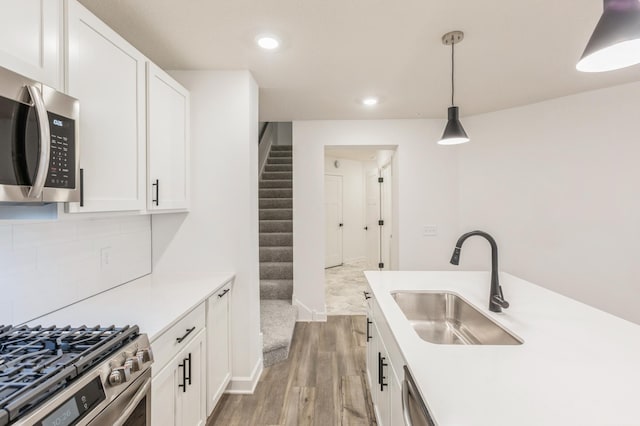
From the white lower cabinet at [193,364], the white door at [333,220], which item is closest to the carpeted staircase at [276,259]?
the white lower cabinet at [193,364]

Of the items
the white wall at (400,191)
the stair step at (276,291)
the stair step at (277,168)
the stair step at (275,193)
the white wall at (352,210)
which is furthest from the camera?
the white wall at (352,210)

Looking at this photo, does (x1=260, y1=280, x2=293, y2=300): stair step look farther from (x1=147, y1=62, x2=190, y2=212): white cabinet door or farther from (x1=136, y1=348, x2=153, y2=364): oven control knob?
(x1=136, y1=348, x2=153, y2=364): oven control knob

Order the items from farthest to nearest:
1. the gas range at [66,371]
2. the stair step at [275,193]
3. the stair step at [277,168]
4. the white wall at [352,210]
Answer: the white wall at [352,210] → the stair step at [277,168] → the stair step at [275,193] → the gas range at [66,371]

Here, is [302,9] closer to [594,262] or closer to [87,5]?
[87,5]

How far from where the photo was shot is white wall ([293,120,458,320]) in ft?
11.3

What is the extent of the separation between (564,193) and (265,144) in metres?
4.66

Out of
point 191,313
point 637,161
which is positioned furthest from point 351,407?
point 637,161

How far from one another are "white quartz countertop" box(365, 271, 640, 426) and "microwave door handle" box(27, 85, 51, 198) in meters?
1.34

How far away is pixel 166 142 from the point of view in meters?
1.85

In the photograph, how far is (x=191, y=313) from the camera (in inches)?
62.0

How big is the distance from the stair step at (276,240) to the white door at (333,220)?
85.9 inches

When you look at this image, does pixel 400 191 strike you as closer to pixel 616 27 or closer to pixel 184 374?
pixel 616 27

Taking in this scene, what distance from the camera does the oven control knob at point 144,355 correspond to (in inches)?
41.6

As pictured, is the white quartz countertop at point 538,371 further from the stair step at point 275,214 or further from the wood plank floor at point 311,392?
the stair step at point 275,214
